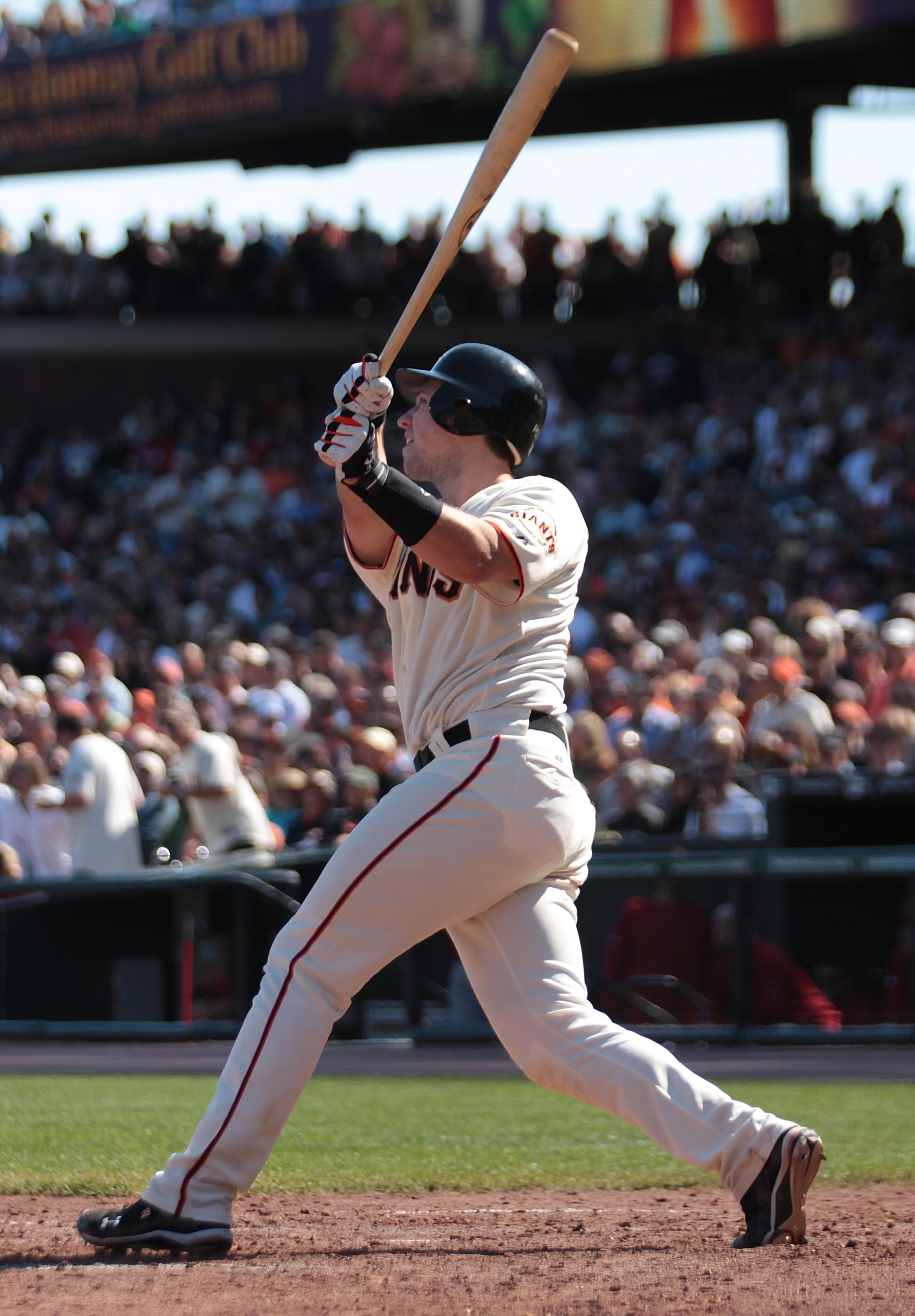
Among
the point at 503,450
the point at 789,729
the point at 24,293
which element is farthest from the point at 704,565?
the point at 24,293

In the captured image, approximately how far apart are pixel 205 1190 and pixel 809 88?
20.3 meters

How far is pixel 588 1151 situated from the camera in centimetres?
522

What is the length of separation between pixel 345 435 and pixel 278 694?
8.93 meters

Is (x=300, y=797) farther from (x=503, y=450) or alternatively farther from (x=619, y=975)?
(x=503, y=450)

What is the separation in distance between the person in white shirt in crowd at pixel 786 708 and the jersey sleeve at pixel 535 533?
18.4ft

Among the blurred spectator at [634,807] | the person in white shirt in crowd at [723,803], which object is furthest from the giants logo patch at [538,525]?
the blurred spectator at [634,807]

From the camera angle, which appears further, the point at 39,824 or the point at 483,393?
the point at 39,824

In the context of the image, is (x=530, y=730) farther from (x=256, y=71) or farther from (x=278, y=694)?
(x=256, y=71)

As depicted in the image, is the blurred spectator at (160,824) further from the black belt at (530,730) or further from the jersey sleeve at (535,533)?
the jersey sleeve at (535,533)

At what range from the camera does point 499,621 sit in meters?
3.60

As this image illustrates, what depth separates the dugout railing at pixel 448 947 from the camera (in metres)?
8.09

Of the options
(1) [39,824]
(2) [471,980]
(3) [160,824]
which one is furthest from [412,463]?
(1) [39,824]

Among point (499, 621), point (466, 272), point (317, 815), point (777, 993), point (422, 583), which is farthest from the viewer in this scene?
point (466, 272)

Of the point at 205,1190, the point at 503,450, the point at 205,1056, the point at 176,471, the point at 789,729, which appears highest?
the point at 176,471
